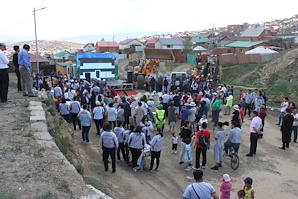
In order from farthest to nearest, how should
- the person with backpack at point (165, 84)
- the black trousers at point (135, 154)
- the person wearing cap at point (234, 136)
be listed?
the person with backpack at point (165, 84) < the person wearing cap at point (234, 136) < the black trousers at point (135, 154)

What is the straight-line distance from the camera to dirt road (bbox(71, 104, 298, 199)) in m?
8.91

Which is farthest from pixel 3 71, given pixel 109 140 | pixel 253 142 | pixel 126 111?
pixel 253 142

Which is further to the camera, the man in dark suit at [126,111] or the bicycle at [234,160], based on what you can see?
the man in dark suit at [126,111]

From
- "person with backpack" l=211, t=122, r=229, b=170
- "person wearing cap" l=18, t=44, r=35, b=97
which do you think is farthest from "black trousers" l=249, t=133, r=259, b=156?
"person wearing cap" l=18, t=44, r=35, b=97

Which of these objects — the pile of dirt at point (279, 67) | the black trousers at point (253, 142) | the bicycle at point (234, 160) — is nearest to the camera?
the bicycle at point (234, 160)

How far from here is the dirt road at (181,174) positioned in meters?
8.91

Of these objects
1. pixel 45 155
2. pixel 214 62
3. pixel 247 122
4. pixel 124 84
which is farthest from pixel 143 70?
pixel 45 155

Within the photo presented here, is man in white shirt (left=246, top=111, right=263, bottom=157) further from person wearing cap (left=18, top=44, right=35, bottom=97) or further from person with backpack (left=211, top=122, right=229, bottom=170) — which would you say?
person wearing cap (left=18, top=44, right=35, bottom=97)

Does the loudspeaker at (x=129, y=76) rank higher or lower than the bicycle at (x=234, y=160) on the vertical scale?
higher

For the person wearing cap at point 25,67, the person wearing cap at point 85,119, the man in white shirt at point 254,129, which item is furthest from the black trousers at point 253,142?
the person wearing cap at point 25,67

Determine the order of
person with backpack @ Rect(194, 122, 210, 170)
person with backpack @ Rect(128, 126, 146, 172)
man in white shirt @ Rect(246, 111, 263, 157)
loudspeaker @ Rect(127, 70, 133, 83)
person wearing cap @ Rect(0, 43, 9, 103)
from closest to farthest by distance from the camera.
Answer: person wearing cap @ Rect(0, 43, 9, 103)
person with backpack @ Rect(128, 126, 146, 172)
person with backpack @ Rect(194, 122, 210, 170)
man in white shirt @ Rect(246, 111, 263, 157)
loudspeaker @ Rect(127, 70, 133, 83)

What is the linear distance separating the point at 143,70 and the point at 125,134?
18.6 meters

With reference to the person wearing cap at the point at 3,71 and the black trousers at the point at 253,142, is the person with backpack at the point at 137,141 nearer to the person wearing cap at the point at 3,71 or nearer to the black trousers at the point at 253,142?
the person wearing cap at the point at 3,71

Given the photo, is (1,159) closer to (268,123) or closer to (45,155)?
(45,155)
